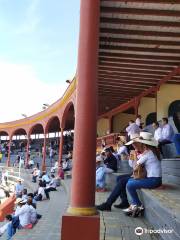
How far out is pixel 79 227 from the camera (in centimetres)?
503

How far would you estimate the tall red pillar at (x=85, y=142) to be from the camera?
16.5ft

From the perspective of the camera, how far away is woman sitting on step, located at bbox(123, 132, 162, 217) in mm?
5680

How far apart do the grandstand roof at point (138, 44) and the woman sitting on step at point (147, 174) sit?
3.35m

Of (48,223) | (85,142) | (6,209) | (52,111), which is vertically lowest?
(6,209)

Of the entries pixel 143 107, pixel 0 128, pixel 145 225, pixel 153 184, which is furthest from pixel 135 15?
pixel 0 128

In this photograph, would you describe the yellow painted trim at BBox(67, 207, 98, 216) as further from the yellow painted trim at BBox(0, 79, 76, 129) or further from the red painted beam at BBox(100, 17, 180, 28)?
the yellow painted trim at BBox(0, 79, 76, 129)

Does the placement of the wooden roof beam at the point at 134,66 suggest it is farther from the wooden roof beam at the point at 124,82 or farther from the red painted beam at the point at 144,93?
the wooden roof beam at the point at 124,82

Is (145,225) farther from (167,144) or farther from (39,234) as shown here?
(167,144)

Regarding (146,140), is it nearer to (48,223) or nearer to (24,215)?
(48,223)

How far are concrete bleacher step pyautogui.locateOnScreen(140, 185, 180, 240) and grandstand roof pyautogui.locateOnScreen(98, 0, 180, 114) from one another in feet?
13.8

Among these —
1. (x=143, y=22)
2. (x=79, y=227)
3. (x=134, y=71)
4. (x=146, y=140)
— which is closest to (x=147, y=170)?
(x=146, y=140)

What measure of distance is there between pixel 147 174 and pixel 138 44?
5090mm

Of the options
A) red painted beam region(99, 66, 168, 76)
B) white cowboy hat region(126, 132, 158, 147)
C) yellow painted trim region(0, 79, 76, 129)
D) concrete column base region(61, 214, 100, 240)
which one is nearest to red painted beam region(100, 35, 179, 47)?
red painted beam region(99, 66, 168, 76)

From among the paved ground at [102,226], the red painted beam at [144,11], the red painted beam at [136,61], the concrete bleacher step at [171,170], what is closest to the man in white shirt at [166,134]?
the concrete bleacher step at [171,170]
